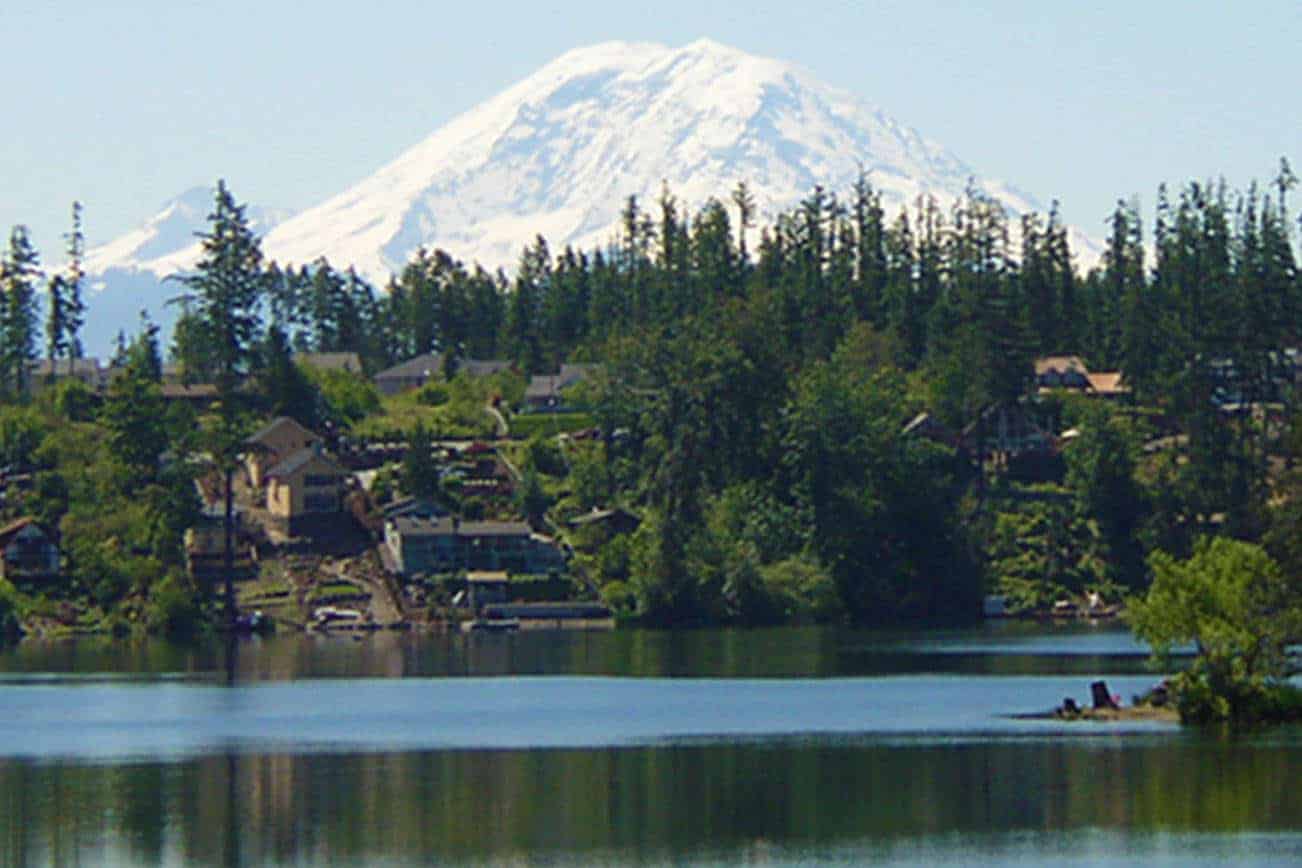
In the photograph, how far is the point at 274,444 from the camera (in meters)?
178

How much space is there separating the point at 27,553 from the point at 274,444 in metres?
24.7

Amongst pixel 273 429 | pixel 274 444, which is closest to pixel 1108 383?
pixel 273 429

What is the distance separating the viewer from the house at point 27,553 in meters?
156

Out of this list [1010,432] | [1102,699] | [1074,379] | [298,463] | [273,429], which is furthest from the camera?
[1074,379]

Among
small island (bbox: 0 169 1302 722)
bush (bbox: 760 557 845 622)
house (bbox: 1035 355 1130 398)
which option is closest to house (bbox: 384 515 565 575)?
small island (bbox: 0 169 1302 722)

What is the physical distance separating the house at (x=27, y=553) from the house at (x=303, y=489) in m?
16.1

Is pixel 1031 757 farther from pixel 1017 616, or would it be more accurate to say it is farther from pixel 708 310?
pixel 708 310

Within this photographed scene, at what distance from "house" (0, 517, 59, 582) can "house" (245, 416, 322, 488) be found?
66.5 ft

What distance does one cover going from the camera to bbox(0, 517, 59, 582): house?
156m

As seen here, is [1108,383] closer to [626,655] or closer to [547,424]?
[547,424]

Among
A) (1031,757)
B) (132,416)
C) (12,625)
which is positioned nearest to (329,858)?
(1031,757)

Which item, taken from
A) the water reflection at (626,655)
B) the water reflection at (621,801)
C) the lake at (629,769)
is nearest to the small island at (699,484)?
the water reflection at (626,655)

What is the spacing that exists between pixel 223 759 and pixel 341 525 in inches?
3600

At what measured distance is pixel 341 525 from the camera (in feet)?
550
